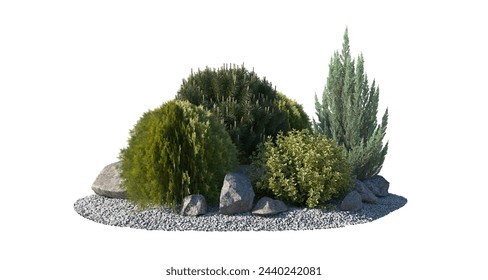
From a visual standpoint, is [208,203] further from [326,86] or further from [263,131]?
[326,86]

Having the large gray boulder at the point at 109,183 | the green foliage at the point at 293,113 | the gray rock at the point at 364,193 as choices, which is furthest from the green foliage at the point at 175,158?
the gray rock at the point at 364,193

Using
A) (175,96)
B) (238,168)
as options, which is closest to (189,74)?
(175,96)

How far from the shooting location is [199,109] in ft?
39.4

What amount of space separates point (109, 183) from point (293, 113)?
4.83 meters

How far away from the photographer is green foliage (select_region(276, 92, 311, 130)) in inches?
561

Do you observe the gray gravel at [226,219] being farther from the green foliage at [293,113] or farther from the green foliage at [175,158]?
the green foliage at [293,113]

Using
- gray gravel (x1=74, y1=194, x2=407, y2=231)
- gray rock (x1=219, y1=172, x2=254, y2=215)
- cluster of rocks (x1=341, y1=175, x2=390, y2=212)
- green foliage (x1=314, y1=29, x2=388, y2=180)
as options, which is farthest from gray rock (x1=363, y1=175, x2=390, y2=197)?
gray rock (x1=219, y1=172, x2=254, y2=215)

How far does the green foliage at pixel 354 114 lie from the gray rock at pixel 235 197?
13.1 feet

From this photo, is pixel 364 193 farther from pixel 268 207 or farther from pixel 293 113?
pixel 293 113

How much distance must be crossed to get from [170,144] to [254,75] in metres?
3.18

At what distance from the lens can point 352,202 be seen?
38.7 ft

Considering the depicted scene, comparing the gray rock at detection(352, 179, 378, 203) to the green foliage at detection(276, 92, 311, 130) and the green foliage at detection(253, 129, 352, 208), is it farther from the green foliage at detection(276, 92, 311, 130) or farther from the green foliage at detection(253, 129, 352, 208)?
the green foliage at detection(276, 92, 311, 130)

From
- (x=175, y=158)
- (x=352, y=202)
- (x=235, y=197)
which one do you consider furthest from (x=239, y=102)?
(x=352, y=202)

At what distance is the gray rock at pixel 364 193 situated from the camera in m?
12.8
